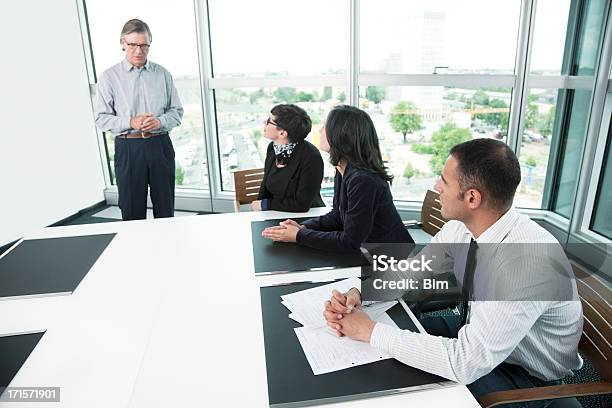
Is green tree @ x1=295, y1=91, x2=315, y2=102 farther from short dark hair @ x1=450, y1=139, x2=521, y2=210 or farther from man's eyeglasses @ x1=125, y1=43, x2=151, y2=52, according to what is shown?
short dark hair @ x1=450, y1=139, x2=521, y2=210

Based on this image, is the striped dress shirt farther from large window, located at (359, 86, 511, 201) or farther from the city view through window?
large window, located at (359, 86, 511, 201)

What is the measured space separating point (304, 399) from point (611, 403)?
1.74 metres

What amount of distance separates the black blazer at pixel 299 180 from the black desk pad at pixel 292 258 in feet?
1.76

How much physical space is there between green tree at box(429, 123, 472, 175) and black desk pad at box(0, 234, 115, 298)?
312 centimetres

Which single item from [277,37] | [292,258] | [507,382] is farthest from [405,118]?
[507,382]

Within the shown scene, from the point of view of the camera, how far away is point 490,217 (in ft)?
4.28

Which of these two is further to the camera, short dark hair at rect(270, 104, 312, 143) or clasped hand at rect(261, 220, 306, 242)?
short dark hair at rect(270, 104, 312, 143)

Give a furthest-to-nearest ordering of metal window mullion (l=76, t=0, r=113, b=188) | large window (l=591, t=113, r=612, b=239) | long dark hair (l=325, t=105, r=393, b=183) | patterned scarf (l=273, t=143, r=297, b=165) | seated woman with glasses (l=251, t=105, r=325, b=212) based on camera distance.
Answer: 1. metal window mullion (l=76, t=0, r=113, b=188)
2. large window (l=591, t=113, r=612, b=239)
3. patterned scarf (l=273, t=143, r=297, b=165)
4. seated woman with glasses (l=251, t=105, r=325, b=212)
5. long dark hair (l=325, t=105, r=393, b=183)

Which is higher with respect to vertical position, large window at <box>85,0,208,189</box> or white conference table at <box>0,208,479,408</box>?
large window at <box>85,0,208,189</box>

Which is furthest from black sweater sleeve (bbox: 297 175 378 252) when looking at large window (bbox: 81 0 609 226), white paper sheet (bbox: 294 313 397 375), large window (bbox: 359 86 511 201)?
large window (bbox: 359 86 511 201)

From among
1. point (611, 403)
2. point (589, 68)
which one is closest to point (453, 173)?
point (611, 403)

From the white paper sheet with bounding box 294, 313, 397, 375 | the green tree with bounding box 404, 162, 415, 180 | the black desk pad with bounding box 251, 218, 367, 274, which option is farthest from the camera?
the green tree with bounding box 404, 162, 415, 180

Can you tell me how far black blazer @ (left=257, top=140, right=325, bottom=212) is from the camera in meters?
2.47

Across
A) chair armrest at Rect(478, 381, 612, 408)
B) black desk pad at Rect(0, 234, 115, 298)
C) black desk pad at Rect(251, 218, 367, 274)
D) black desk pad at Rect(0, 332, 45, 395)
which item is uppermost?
black desk pad at Rect(251, 218, 367, 274)
